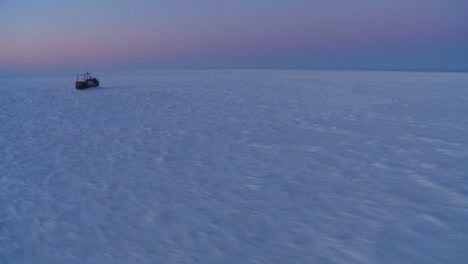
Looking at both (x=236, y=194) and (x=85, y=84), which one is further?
(x=85, y=84)

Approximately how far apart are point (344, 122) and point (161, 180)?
5470 mm

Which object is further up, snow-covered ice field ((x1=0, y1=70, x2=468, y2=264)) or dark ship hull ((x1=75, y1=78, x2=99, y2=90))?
dark ship hull ((x1=75, y1=78, x2=99, y2=90))

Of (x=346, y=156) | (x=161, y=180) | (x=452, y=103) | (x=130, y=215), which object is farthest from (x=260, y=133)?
(x=452, y=103)

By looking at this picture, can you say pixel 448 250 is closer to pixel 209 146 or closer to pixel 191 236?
pixel 191 236

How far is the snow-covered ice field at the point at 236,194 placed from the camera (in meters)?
2.68

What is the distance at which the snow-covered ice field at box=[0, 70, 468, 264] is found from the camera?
268 centimetres

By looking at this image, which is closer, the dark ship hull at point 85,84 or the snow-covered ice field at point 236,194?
the snow-covered ice field at point 236,194

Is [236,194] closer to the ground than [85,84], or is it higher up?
closer to the ground

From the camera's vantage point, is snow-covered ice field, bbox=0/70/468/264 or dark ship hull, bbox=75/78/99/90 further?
dark ship hull, bbox=75/78/99/90

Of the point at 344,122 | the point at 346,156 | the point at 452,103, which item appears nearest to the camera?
the point at 346,156

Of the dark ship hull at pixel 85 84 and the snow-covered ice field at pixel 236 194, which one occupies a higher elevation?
the dark ship hull at pixel 85 84

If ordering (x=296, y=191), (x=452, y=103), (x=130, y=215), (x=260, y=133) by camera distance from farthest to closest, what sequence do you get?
(x=452, y=103) → (x=260, y=133) → (x=296, y=191) → (x=130, y=215)

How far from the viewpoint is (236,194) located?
3.80 metres

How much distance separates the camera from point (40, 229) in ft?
9.95
